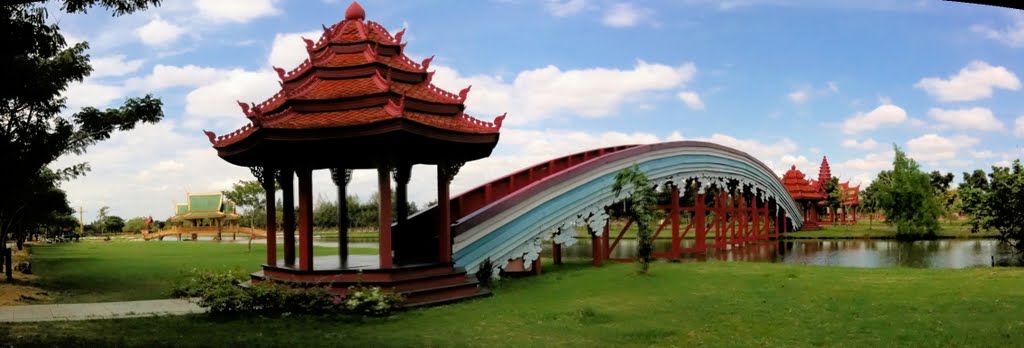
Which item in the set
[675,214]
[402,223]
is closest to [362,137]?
[402,223]

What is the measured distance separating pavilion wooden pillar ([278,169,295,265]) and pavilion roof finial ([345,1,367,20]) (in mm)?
3604

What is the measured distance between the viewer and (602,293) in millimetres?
Result: 13852

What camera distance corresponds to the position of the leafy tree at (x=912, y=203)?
38625 mm

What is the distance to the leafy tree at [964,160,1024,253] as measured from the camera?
22047 millimetres

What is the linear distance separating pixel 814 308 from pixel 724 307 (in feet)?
4.44

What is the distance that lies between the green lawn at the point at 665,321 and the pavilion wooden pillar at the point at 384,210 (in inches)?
50.6

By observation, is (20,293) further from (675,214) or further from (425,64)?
(675,214)

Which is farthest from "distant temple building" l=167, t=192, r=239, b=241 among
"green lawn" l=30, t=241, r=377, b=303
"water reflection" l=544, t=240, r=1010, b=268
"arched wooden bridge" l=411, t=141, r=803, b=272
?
"arched wooden bridge" l=411, t=141, r=803, b=272

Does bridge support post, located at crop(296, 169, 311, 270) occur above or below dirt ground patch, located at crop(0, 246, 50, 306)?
above

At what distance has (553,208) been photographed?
697 inches

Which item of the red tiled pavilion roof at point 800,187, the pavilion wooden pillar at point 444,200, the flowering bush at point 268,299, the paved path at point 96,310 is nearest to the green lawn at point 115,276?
the paved path at point 96,310

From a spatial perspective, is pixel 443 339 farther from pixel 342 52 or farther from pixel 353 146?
pixel 342 52

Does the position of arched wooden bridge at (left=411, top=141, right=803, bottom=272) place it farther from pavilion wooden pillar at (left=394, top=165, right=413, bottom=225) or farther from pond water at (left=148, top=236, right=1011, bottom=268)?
pond water at (left=148, top=236, right=1011, bottom=268)

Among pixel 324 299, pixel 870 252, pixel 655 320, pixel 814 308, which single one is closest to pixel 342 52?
pixel 324 299
